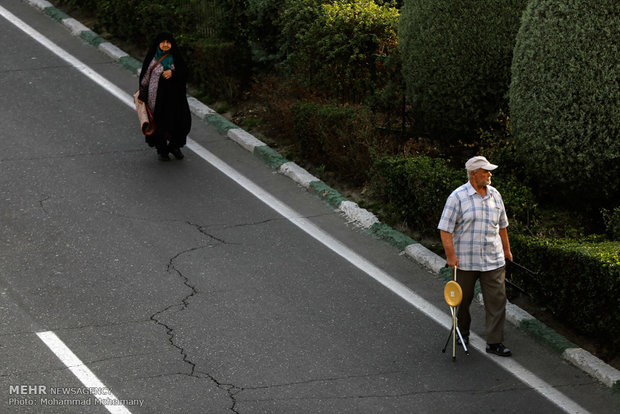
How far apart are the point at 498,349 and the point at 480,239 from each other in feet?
3.23

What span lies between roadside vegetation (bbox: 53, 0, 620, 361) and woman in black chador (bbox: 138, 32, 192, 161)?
147 cm

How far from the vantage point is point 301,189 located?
11883mm

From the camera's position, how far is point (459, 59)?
11461 millimetres

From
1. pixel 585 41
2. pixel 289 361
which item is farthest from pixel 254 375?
pixel 585 41

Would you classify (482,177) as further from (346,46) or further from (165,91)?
(165,91)

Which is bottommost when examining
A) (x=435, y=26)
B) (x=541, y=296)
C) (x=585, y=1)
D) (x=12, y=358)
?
(x=12, y=358)

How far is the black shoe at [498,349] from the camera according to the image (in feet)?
27.3

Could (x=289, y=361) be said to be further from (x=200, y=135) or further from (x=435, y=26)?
(x=200, y=135)

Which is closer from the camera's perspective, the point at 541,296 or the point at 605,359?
the point at 605,359

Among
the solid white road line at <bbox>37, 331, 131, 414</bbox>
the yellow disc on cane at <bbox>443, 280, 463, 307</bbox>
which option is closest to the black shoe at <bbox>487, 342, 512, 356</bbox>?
the yellow disc on cane at <bbox>443, 280, 463, 307</bbox>

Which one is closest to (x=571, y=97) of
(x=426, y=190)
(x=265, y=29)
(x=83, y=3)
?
(x=426, y=190)

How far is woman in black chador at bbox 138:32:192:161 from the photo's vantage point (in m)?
12.2

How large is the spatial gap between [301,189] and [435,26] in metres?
2.53

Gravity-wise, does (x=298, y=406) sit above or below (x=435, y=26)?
below
